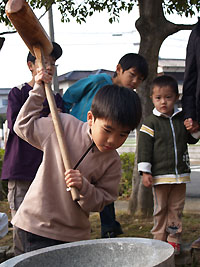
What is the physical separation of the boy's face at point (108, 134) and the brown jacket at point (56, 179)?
208 millimetres

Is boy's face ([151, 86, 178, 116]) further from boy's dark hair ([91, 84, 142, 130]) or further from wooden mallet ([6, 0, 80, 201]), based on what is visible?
boy's dark hair ([91, 84, 142, 130])

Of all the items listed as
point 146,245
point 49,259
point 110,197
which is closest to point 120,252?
point 146,245

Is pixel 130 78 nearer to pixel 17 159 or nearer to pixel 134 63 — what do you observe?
pixel 134 63

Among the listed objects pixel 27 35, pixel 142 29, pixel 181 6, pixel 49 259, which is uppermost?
pixel 181 6

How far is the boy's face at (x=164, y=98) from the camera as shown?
3781mm

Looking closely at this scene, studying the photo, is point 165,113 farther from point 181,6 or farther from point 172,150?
point 181,6

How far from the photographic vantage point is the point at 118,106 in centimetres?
206

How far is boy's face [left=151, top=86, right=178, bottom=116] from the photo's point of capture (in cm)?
378

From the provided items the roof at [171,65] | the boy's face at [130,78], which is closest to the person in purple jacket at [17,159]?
the boy's face at [130,78]

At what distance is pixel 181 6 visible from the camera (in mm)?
5863

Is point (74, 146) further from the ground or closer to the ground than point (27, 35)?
closer to the ground

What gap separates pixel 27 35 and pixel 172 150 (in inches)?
71.0

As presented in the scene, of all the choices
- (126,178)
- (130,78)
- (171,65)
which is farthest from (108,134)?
(171,65)

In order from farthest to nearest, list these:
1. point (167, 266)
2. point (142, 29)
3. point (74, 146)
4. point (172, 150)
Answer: point (142, 29)
point (172, 150)
point (74, 146)
point (167, 266)
